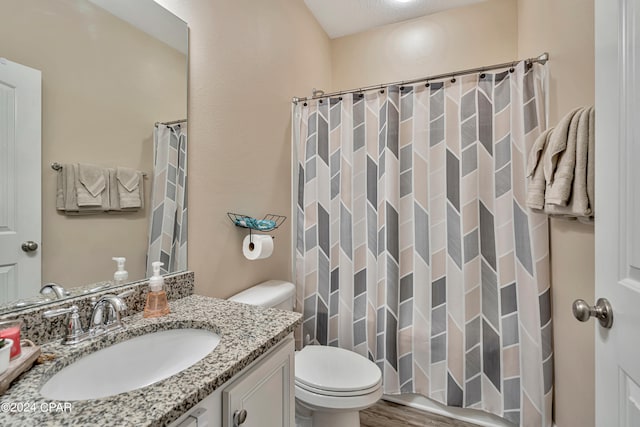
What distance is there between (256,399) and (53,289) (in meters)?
0.66

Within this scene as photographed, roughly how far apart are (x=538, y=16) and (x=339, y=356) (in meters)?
2.10

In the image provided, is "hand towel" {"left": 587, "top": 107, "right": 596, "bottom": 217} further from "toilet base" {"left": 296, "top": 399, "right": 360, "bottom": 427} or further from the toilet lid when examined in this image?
"toilet base" {"left": 296, "top": 399, "right": 360, "bottom": 427}

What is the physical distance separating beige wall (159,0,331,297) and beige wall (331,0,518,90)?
0.60 meters

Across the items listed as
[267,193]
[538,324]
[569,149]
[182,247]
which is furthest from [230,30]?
[538,324]

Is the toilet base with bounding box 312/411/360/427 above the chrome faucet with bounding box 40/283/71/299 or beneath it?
beneath

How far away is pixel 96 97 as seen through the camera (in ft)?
3.02

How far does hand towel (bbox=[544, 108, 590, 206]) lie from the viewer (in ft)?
3.05

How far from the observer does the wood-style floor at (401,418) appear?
1616mm

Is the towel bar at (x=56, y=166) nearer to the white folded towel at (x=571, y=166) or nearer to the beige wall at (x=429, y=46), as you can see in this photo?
the white folded towel at (x=571, y=166)

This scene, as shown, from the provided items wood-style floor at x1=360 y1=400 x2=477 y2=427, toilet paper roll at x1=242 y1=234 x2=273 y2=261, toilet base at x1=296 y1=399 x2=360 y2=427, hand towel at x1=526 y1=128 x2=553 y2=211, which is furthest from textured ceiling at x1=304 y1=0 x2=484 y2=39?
wood-style floor at x1=360 y1=400 x2=477 y2=427

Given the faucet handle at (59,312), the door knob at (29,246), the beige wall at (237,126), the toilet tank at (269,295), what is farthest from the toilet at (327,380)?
the door knob at (29,246)

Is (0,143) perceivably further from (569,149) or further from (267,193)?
(569,149)

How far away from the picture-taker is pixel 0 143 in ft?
2.36

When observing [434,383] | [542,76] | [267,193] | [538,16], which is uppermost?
[538,16]
